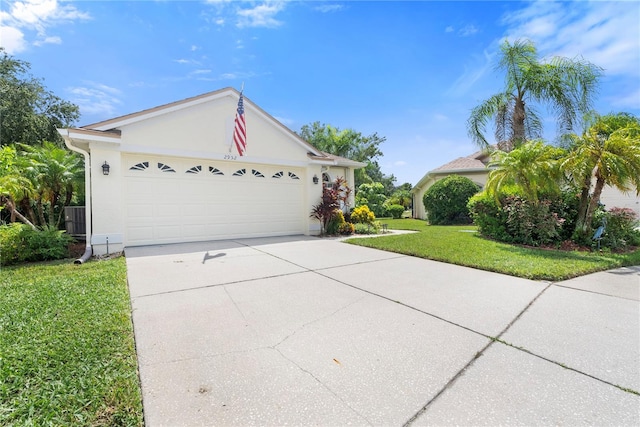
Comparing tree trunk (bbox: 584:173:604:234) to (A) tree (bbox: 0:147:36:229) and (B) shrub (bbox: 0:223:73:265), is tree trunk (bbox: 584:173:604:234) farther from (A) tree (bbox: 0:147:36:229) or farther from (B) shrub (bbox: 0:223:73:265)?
(B) shrub (bbox: 0:223:73:265)

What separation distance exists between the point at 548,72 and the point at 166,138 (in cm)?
1271

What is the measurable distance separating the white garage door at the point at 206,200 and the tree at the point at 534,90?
8.05 metres

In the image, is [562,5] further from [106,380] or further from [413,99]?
[106,380]

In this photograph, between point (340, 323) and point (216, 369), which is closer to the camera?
point (216, 369)

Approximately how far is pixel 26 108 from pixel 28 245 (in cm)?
1371

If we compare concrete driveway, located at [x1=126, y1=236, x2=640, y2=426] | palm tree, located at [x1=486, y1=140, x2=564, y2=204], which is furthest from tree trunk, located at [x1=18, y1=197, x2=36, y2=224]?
palm tree, located at [x1=486, y1=140, x2=564, y2=204]

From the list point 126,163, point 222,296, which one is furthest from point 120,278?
point 126,163

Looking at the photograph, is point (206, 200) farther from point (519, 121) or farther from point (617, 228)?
point (617, 228)

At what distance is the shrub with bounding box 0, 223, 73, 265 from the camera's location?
5.93 meters

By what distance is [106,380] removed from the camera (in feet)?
6.55

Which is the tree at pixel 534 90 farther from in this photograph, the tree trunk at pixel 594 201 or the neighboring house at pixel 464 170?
the neighboring house at pixel 464 170

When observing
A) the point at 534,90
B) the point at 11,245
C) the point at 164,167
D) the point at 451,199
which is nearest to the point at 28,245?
the point at 11,245

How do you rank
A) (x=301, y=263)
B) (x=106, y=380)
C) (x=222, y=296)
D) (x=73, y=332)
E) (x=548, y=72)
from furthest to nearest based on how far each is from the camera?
1. (x=548, y=72)
2. (x=301, y=263)
3. (x=222, y=296)
4. (x=73, y=332)
5. (x=106, y=380)

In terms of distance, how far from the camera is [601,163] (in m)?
6.55
